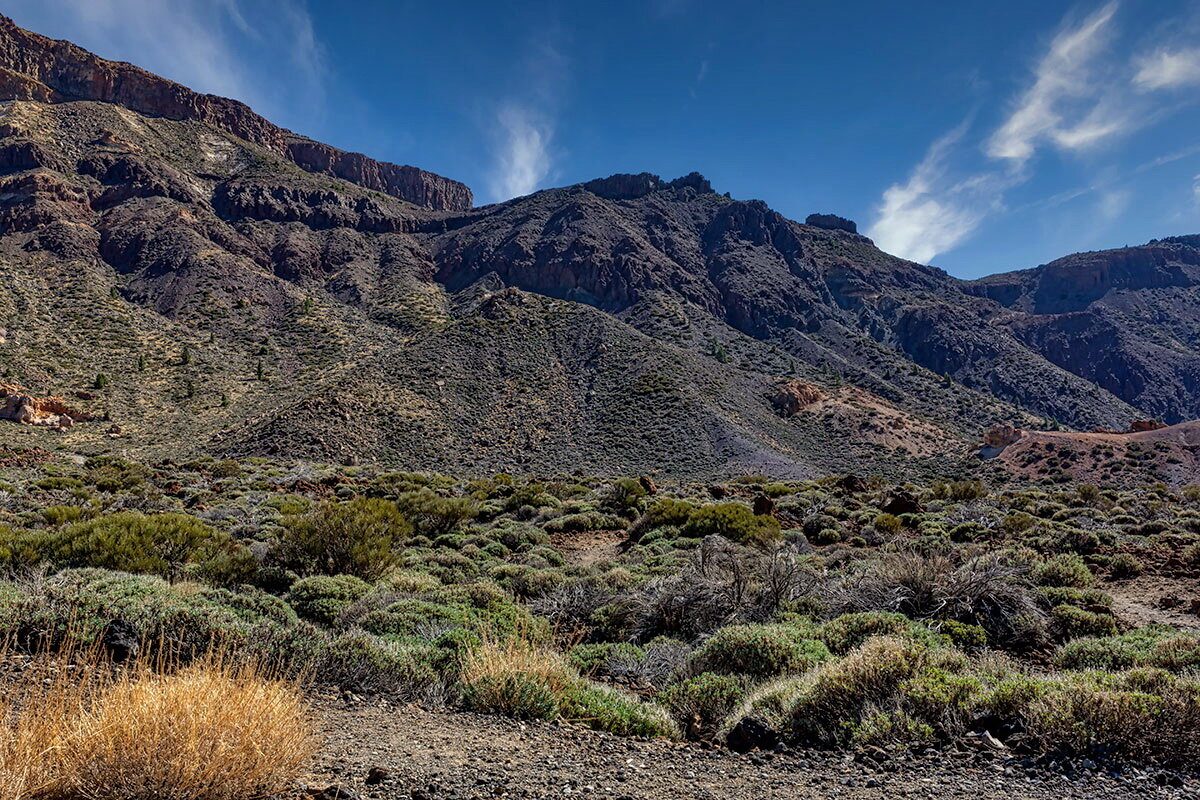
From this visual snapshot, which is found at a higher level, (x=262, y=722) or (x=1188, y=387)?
(x=1188, y=387)

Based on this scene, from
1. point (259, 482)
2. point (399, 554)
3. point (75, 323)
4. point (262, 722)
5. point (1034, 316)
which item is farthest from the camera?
point (1034, 316)

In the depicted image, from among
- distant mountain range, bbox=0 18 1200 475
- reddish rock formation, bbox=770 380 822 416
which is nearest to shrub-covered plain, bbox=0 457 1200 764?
distant mountain range, bbox=0 18 1200 475

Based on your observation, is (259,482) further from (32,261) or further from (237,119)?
(237,119)

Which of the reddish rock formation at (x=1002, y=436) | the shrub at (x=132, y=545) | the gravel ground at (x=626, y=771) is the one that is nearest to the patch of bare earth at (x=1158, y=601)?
the gravel ground at (x=626, y=771)

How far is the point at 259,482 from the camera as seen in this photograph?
23359mm

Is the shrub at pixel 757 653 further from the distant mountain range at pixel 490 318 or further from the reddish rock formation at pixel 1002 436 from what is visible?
the reddish rock formation at pixel 1002 436

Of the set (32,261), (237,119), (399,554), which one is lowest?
(399,554)

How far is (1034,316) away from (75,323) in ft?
432

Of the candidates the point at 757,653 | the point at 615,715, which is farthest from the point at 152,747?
the point at 757,653

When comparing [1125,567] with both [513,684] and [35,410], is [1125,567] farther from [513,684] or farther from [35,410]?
[35,410]

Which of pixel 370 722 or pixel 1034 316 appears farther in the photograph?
pixel 1034 316

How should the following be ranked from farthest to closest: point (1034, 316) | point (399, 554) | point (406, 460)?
1. point (1034, 316)
2. point (406, 460)
3. point (399, 554)

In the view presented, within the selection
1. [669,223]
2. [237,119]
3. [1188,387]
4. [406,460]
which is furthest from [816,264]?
[237,119]

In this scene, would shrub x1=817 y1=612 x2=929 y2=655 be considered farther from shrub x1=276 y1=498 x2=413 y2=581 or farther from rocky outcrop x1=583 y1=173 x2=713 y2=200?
rocky outcrop x1=583 y1=173 x2=713 y2=200
